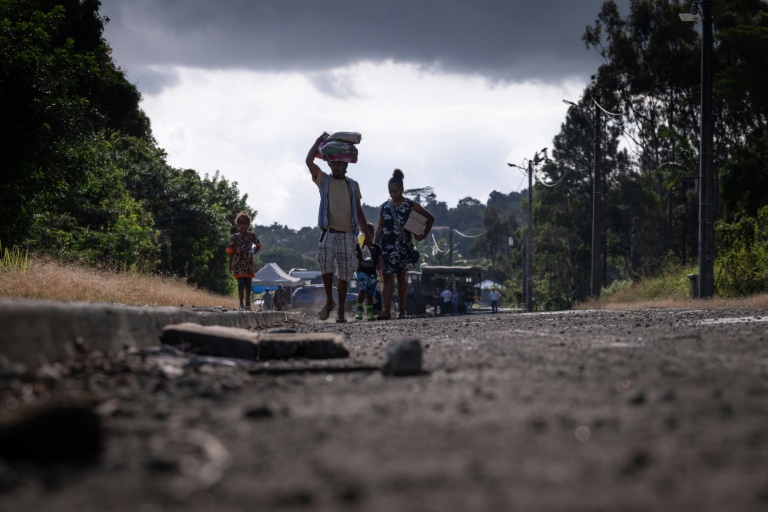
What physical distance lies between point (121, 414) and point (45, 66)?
12623 mm

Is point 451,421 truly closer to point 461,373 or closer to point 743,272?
point 461,373

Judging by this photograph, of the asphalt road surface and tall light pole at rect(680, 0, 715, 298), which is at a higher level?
tall light pole at rect(680, 0, 715, 298)

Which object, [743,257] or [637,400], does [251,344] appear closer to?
[637,400]

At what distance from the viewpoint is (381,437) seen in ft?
8.89

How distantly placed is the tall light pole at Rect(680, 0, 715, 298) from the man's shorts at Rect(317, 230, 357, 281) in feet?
35.9

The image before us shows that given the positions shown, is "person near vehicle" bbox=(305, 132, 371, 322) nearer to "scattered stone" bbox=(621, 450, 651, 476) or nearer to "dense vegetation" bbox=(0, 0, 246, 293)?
"dense vegetation" bbox=(0, 0, 246, 293)

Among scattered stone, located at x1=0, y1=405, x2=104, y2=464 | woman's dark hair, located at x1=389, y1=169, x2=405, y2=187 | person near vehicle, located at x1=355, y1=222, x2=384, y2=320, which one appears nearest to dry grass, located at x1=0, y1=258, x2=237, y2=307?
person near vehicle, located at x1=355, y1=222, x2=384, y2=320

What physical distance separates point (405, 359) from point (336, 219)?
703cm

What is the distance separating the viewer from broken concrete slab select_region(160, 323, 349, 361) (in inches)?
202

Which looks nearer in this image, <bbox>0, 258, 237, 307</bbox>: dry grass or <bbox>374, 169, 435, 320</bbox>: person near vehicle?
<bbox>0, 258, 237, 307</bbox>: dry grass

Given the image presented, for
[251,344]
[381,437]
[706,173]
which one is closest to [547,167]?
[706,173]

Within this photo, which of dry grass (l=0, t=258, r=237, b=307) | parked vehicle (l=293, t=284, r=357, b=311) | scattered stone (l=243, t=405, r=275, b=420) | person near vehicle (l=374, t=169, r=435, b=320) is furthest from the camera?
parked vehicle (l=293, t=284, r=357, b=311)

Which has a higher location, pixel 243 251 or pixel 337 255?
pixel 243 251

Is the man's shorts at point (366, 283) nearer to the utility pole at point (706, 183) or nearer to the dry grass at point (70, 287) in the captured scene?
the dry grass at point (70, 287)
